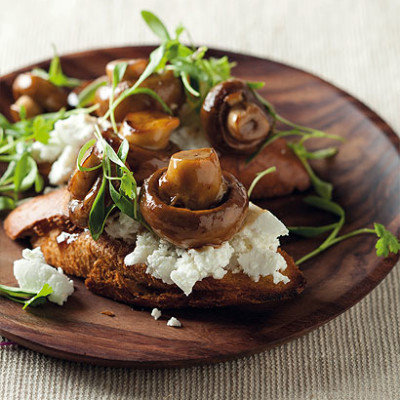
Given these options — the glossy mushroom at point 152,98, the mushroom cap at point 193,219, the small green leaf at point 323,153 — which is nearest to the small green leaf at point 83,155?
the mushroom cap at point 193,219

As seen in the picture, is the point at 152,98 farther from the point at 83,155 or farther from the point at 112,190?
the point at 112,190

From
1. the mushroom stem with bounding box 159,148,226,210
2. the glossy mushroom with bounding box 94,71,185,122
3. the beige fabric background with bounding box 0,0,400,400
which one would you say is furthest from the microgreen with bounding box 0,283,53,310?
the glossy mushroom with bounding box 94,71,185,122

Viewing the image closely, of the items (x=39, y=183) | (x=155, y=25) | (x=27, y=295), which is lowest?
(x=27, y=295)

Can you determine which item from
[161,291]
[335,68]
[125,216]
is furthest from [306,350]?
[335,68]

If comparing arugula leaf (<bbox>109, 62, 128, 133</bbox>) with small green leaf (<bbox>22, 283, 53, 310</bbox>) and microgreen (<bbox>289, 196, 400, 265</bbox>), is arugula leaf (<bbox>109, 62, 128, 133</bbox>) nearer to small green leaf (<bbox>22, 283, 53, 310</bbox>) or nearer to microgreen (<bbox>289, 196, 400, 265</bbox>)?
small green leaf (<bbox>22, 283, 53, 310</bbox>)

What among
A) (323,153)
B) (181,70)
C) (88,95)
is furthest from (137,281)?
(323,153)
